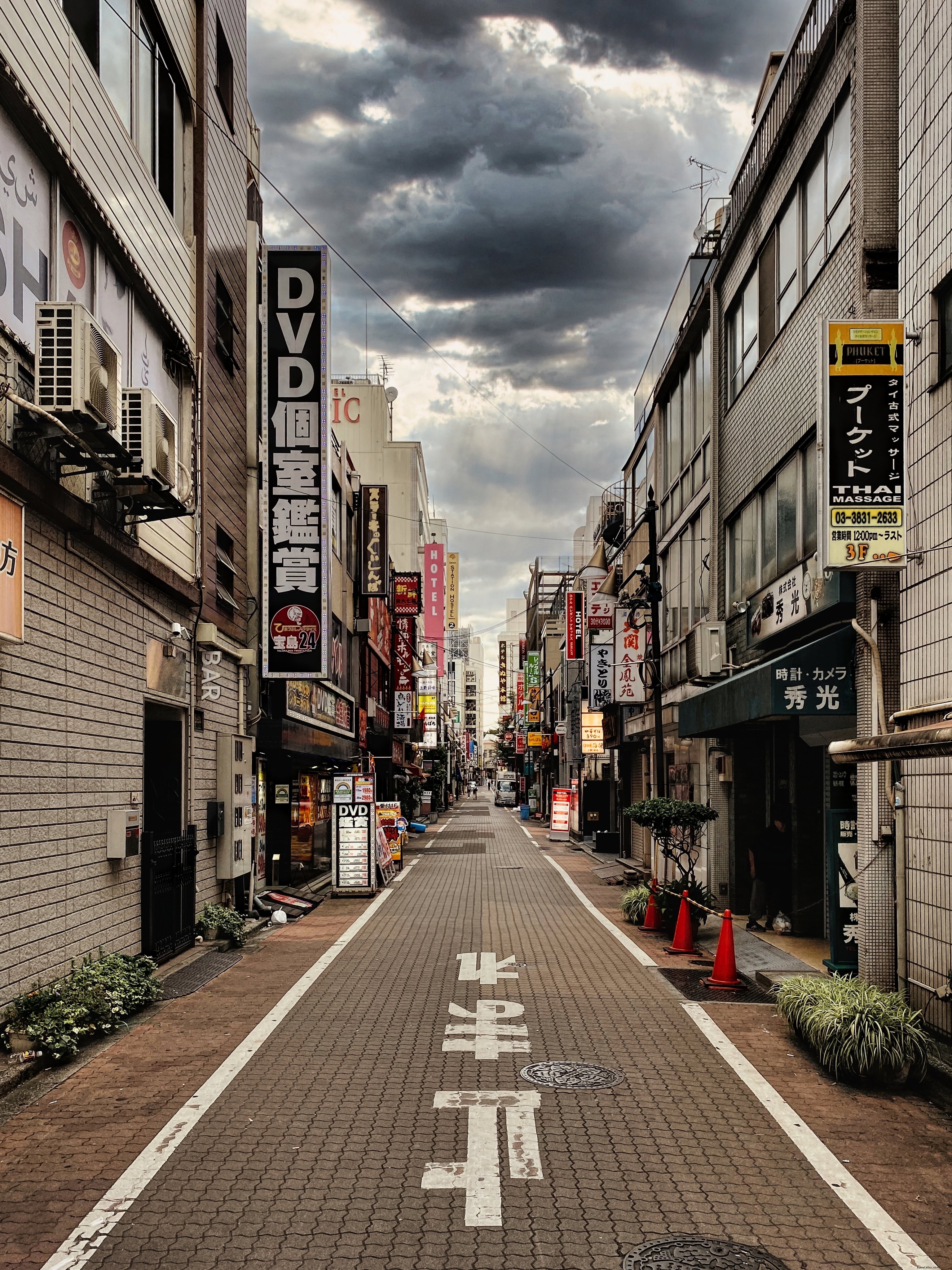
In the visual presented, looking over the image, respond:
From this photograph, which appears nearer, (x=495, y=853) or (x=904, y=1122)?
(x=904, y=1122)

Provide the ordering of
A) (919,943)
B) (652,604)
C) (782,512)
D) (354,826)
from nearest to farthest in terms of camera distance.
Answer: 1. (919,943)
2. (782,512)
3. (652,604)
4. (354,826)

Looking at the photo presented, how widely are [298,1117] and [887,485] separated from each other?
7.28 meters

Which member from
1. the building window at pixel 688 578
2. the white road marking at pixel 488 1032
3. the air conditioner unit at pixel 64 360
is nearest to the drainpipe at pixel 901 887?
the white road marking at pixel 488 1032

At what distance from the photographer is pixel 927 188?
1038cm

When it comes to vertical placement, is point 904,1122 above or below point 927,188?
below

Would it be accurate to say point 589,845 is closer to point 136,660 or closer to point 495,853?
point 495,853

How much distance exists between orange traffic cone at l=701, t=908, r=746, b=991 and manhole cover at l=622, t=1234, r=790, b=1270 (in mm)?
7175

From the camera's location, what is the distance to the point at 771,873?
59.0 feet

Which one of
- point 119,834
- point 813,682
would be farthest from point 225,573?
point 813,682

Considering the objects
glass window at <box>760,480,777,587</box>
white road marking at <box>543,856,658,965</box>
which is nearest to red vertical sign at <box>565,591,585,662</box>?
white road marking at <box>543,856,658,965</box>

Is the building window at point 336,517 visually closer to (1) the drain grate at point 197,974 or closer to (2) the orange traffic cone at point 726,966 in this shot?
(1) the drain grate at point 197,974

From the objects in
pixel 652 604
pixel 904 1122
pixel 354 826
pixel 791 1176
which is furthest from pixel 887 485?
pixel 354 826

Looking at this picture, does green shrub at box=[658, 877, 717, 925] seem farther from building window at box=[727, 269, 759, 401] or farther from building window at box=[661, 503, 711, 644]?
building window at box=[727, 269, 759, 401]

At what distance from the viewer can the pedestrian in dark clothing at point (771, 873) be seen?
1769 cm
